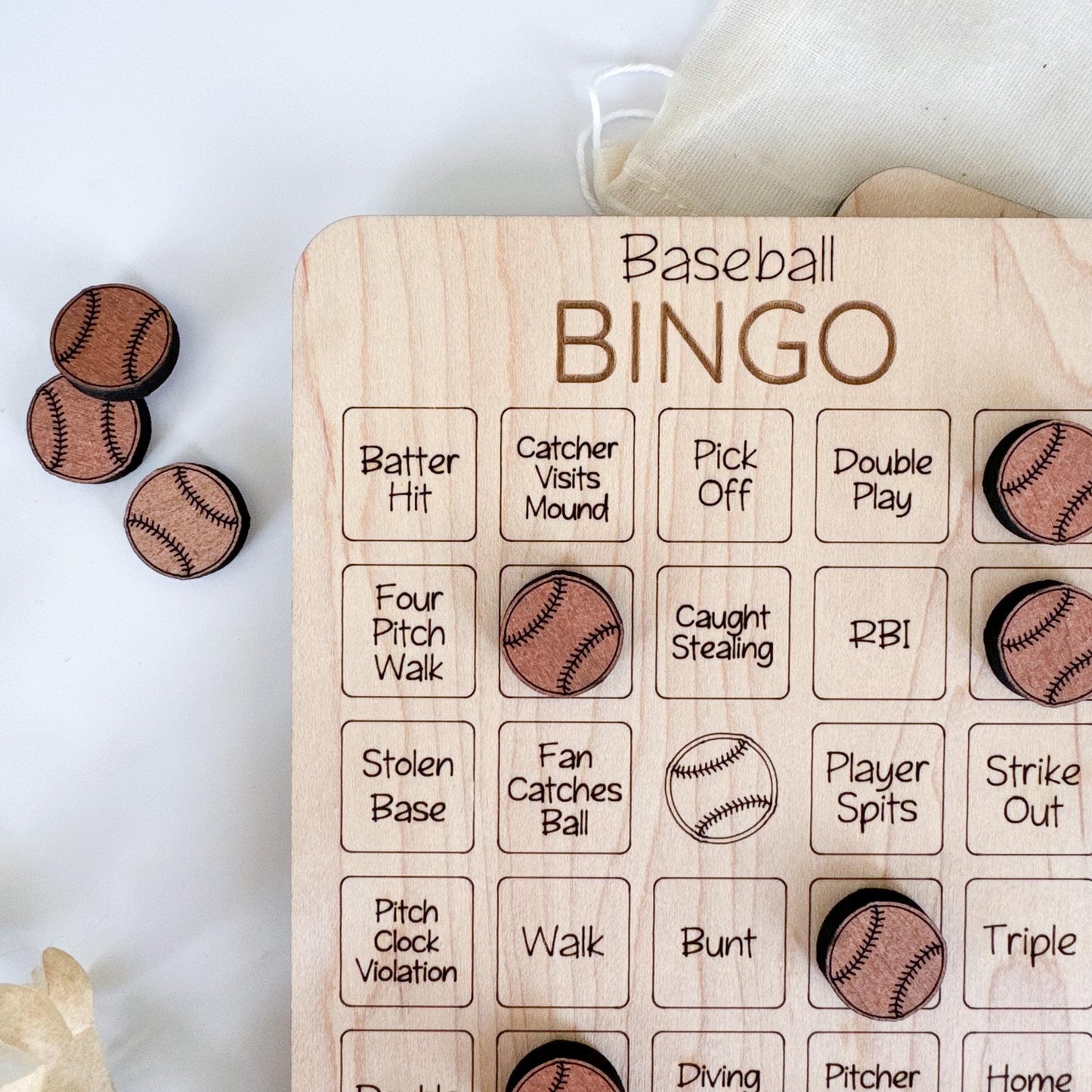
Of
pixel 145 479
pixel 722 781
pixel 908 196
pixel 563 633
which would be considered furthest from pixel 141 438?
pixel 908 196

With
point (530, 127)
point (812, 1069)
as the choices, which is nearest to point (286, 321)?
point (530, 127)

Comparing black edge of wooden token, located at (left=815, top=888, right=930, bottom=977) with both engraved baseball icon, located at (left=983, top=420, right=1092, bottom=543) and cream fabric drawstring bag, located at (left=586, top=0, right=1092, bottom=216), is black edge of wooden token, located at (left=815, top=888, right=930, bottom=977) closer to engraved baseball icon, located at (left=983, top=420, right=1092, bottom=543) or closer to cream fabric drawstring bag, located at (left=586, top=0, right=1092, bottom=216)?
engraved baseball icon, located at (left=983, top=420, right=1092, bottom=543)

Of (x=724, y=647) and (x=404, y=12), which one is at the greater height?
(x=404, y=12)

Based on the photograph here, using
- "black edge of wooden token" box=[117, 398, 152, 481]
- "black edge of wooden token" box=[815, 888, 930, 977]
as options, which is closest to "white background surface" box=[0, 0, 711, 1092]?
"black edge of wooden token" box=[117, 398, 152, 481]

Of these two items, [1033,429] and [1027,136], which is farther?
[1027,136]

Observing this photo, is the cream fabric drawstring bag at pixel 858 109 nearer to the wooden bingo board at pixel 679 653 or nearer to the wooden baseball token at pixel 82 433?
the wooden bingo board at pixel 679 653

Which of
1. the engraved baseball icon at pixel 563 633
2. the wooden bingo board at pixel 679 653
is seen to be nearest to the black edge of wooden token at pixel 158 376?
the wooden bingo board at pixel 679 653

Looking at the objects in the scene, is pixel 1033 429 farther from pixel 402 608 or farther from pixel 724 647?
pixel 402 608
